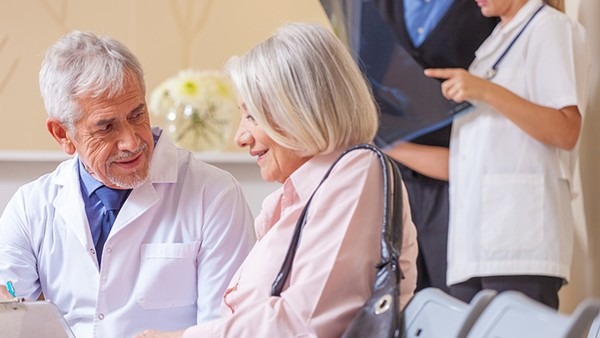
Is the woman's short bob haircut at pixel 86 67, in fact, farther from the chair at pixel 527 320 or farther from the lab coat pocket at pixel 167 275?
the chair at pixel 527 320

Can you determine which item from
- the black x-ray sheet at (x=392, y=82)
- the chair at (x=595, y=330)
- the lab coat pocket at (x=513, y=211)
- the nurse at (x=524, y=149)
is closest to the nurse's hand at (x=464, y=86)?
the nurse at (x=524, y=149)

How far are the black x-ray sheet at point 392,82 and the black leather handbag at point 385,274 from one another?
158 cm

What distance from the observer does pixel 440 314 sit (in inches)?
57.4

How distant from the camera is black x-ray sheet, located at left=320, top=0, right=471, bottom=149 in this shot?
10.7 feet

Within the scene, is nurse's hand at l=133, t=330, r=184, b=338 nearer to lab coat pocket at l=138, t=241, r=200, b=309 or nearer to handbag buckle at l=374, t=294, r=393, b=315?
lab coat pocket at l=138, t=241, r=200, b=309

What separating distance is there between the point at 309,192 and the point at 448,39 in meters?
1.67

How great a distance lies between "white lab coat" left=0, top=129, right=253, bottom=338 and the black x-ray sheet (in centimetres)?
111

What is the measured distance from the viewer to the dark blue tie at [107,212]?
229 centimetres

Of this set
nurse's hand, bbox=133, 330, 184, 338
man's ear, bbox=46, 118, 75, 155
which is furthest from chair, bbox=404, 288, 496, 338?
man's ear, bbox=46, 118, 75, 155

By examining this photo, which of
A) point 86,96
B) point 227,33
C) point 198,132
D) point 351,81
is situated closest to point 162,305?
point 86,96

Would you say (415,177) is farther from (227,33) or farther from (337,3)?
(227,33)

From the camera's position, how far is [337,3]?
11.7 ft

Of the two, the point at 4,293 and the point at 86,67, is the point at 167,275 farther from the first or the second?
the point at 86,67

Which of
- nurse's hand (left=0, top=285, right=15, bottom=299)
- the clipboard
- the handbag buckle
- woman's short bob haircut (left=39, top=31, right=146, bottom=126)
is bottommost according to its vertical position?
nurse's hand (left=0, top=285, right=15, bottom=299)
